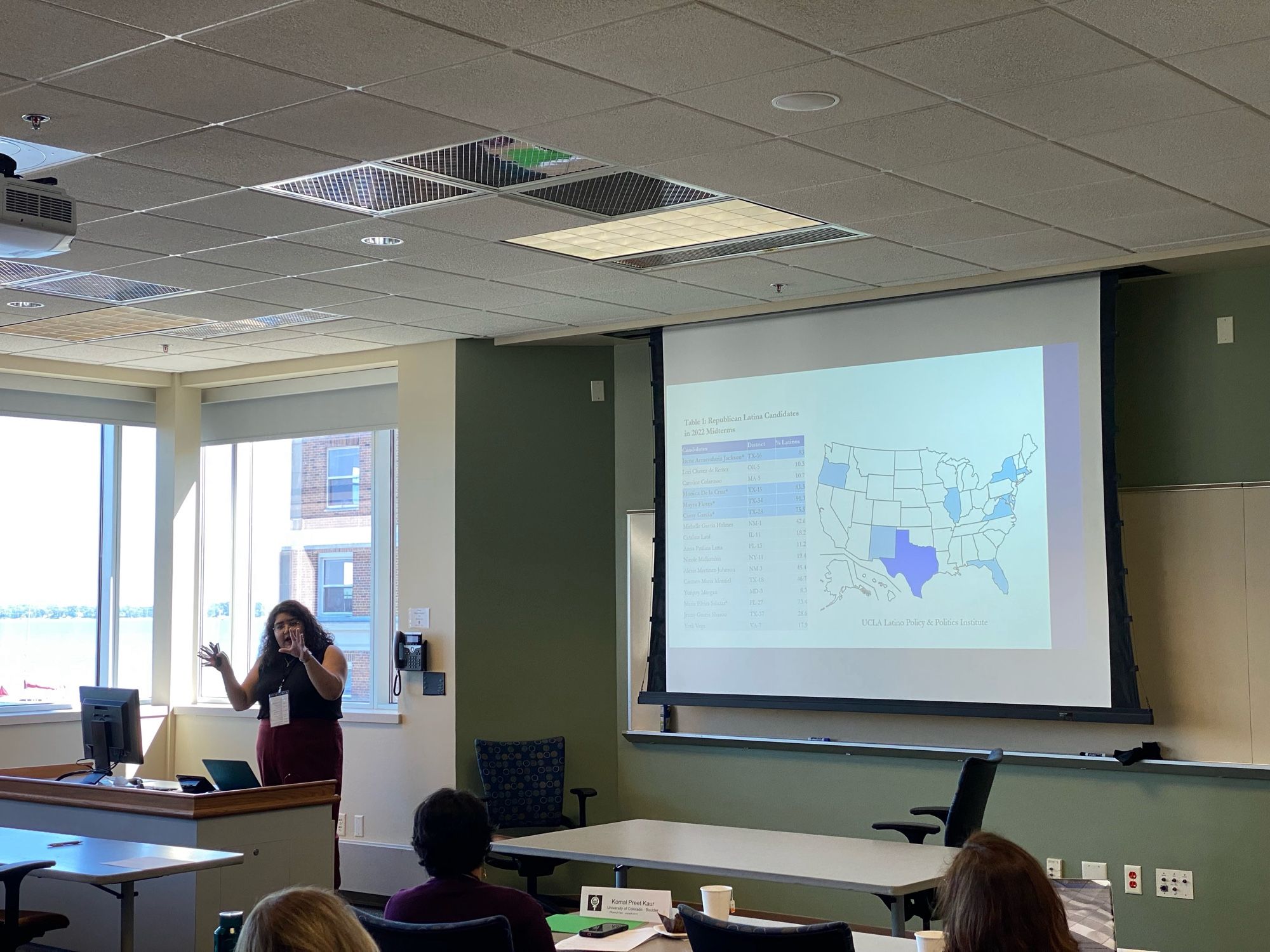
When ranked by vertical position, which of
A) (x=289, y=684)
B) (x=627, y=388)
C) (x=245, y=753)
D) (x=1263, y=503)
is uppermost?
(x=627, y=388)

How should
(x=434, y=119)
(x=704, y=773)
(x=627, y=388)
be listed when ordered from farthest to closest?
(x=627, y=388), (x=704, y=773), (x=434, y=119)

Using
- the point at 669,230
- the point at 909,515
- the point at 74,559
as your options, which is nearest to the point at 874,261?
the point at 669,230

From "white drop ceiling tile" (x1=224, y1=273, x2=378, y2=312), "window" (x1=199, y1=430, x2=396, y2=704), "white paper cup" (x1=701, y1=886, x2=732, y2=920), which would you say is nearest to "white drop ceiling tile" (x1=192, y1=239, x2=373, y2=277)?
"white drop ceiling tile" (x1=224, y1=273, x2=378, y2=312)

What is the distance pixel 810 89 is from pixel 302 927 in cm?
263

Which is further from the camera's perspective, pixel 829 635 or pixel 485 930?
pixel 829 635

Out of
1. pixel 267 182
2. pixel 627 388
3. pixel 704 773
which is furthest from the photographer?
pixel 627 388

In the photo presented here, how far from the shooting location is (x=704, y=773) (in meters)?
7.28

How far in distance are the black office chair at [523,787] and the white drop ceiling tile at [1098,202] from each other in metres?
3.77

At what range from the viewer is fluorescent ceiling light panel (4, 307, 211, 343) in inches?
277

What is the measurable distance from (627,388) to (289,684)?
99.4 inches

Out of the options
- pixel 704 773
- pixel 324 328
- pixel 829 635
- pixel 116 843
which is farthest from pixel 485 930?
pixel 324 328

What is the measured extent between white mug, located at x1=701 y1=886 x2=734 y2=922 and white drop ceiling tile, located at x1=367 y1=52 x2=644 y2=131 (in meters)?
Answer: 2.16

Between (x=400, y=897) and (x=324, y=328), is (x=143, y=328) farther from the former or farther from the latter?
(x=400, y=897)

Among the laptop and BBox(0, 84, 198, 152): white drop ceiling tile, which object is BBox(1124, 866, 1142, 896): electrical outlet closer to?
the laptop
